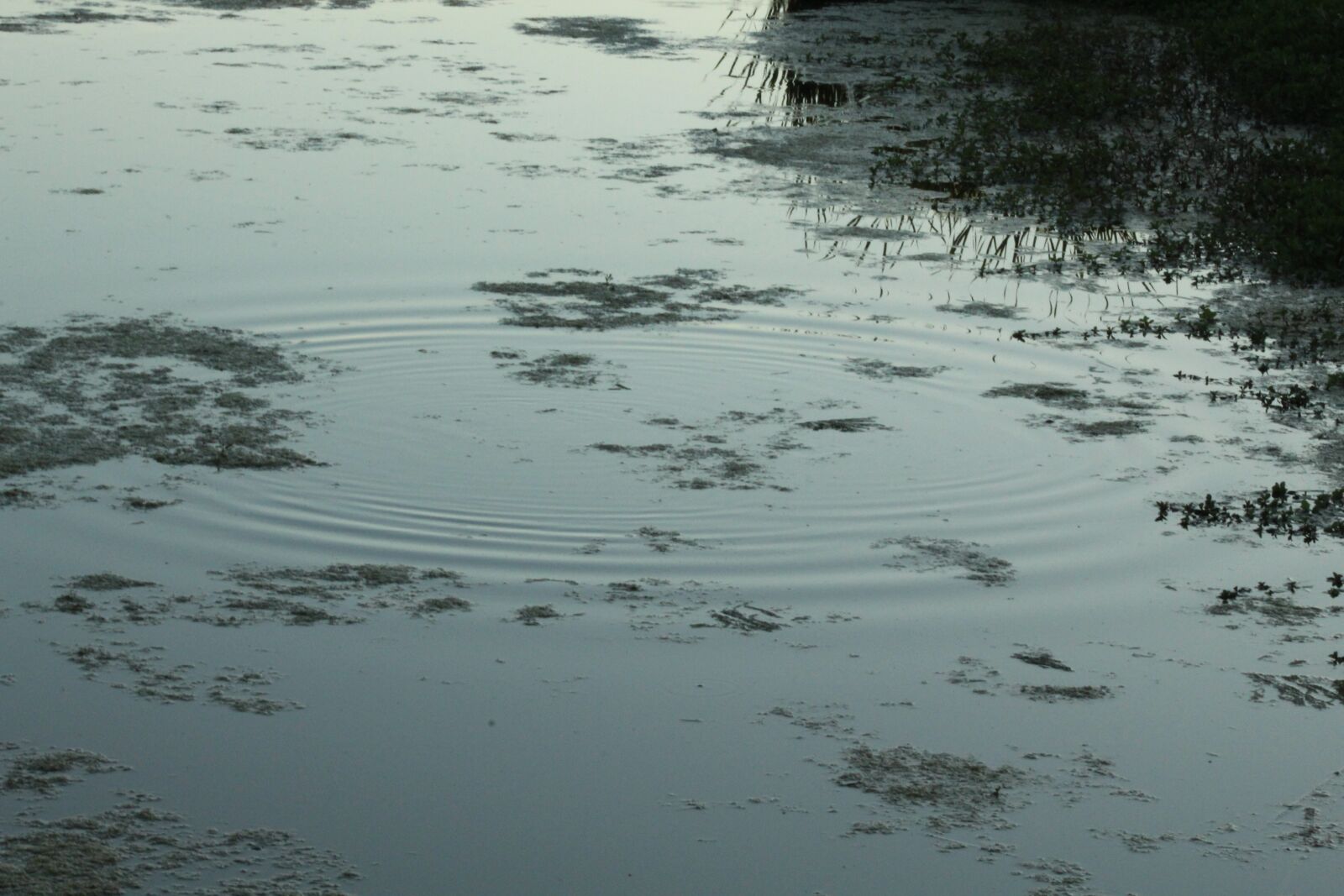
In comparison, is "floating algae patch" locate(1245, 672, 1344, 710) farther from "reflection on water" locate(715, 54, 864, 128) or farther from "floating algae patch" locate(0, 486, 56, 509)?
"reflection on water" locate(715, 54, 864, 128)

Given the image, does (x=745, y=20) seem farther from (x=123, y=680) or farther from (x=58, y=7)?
(x=123, y=680)

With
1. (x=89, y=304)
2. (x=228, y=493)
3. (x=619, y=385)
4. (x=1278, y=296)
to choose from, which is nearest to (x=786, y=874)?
(x=228, y=493)

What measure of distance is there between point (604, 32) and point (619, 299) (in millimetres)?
7585

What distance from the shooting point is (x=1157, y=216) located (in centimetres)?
932

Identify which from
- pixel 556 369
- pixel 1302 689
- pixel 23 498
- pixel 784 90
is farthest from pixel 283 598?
pixel 784 90

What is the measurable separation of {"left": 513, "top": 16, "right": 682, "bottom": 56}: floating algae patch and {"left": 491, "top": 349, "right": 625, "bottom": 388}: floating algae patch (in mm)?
7213

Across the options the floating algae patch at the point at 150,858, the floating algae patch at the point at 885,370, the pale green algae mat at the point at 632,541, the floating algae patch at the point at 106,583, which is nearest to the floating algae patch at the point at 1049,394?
the pale green algae mat at the point at 632,541

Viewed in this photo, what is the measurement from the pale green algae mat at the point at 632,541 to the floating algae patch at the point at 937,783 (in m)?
0.01

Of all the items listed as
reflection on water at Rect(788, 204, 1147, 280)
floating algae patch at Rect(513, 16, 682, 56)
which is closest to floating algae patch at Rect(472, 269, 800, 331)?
reflection on water at Rect(788, 204, 1147, 280)

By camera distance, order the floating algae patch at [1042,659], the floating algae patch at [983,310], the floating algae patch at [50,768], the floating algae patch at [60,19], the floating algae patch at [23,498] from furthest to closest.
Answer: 1. the floating algae patch at [60,19]
2. the floating algae patch at [983,310]
3. the floating algae patch at [23,498]
4. the floating algae patch at [1042,659]
5. the floating algae patch at [50,768]

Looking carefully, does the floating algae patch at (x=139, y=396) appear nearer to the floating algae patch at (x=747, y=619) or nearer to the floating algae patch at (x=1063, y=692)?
the floating algae patch at (x=747, y=619)

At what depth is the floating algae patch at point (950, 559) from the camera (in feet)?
16.1

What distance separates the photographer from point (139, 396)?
19.6 feet

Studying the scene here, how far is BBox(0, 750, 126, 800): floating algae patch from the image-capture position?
3561mm
